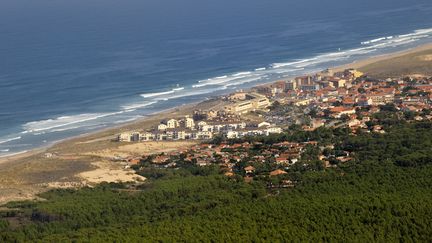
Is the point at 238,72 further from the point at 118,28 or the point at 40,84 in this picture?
the point at 118,28

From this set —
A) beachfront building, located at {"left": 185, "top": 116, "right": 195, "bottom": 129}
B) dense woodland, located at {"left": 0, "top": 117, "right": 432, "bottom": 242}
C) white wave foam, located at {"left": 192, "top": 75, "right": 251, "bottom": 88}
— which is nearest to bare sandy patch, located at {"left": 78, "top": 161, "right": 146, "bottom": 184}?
dense woodland, located at {"left": 0, "top": 117, "right": 432, "bottom": 242}

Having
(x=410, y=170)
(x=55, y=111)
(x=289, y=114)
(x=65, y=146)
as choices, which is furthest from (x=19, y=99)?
(x=410, y=170)

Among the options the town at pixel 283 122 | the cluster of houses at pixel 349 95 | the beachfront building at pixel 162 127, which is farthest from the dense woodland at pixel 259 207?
the beachfront building at pixel 162 127

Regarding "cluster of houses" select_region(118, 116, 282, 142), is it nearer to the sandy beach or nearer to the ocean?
the sandy beach

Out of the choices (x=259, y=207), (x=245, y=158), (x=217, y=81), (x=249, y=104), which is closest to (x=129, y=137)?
(x=249, y=104)

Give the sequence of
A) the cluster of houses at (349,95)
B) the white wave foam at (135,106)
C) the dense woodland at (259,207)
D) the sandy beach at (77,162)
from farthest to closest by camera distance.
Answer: the white wave foam at (135,106) → the cluster of houses at (349,95) → the sandy beach at (77,162) → the dense woodland at (259,207)

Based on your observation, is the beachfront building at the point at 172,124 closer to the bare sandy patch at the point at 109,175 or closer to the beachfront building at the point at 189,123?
A: the beachfront building at the point at 189,123
